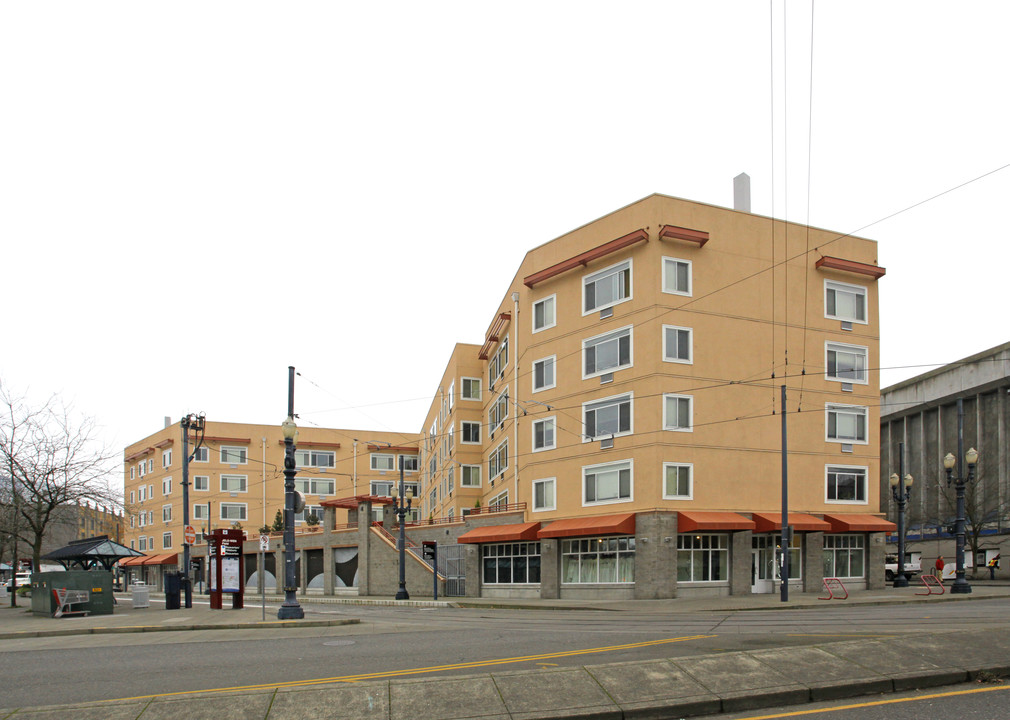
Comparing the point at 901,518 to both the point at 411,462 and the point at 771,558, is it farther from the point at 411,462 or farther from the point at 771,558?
the point at 411,462

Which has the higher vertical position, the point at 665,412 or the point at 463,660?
the point at 665,412

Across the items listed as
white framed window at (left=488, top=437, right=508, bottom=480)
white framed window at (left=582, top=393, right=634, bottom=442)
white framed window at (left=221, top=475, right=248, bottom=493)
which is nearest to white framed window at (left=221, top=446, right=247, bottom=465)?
white framed window at (left=221, top=475, right=248, bottom=493)

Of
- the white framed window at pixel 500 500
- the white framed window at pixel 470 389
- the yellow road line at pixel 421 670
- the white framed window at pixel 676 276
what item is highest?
the white framed window at pixel 676 276

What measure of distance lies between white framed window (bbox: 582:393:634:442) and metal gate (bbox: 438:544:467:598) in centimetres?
1086

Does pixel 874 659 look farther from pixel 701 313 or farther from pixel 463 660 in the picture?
pixel 701 313

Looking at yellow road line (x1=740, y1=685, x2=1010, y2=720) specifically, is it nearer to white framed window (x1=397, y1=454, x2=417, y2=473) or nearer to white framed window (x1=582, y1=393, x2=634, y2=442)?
white framed window (x1=582, y1=393, x2=634, y2=442)

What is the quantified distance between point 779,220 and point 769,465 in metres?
11.3

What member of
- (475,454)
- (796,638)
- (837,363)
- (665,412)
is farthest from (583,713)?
(475,454)

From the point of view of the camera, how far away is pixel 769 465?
3697 cm

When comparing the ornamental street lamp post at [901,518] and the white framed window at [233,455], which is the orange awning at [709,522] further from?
the white framed window at [233,455]

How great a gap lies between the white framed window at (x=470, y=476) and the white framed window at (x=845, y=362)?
26.3m

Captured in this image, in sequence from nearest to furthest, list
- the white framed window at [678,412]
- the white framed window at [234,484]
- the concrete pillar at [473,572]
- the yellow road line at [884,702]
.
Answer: the yellow road line at [884,702], the white framed window at [678,412], the concrete pillar at [473,572], the white framed window at [234,484]

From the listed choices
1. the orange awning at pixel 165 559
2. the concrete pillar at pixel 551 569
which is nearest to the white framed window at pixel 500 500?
the concrete pillar at pixel 551 569

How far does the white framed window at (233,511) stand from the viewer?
78.4m
